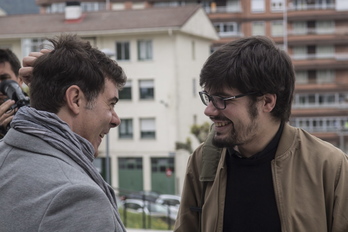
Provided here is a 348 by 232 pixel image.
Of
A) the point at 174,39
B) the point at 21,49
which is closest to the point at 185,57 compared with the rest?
the point at 174,39

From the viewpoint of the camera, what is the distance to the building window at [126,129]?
43.8 m

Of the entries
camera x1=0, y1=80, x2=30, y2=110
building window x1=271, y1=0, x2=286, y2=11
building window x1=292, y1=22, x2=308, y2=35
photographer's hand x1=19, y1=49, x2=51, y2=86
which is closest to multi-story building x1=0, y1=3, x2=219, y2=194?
building window x1=271, y1=0, x2=286, y2=11

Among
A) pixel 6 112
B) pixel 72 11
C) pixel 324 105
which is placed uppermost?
pixel 72 11

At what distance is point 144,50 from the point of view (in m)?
43.2

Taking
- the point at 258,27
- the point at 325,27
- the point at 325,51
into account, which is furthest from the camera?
the point at 325,51

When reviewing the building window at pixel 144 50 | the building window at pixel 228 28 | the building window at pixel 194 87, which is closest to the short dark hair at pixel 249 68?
the building window at pixel 144 50

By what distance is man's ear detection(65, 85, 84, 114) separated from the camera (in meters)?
2.46

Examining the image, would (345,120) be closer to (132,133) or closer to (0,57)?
(132,133)

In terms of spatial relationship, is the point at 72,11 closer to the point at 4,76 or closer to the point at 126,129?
the point at 126,129

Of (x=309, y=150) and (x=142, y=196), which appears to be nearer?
(x=309, y=150)

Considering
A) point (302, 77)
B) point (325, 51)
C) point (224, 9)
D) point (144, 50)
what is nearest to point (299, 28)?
point (325, 51)

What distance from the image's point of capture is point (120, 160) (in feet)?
145

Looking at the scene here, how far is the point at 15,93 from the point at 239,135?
1.12 m

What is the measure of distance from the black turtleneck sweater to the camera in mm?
1015
